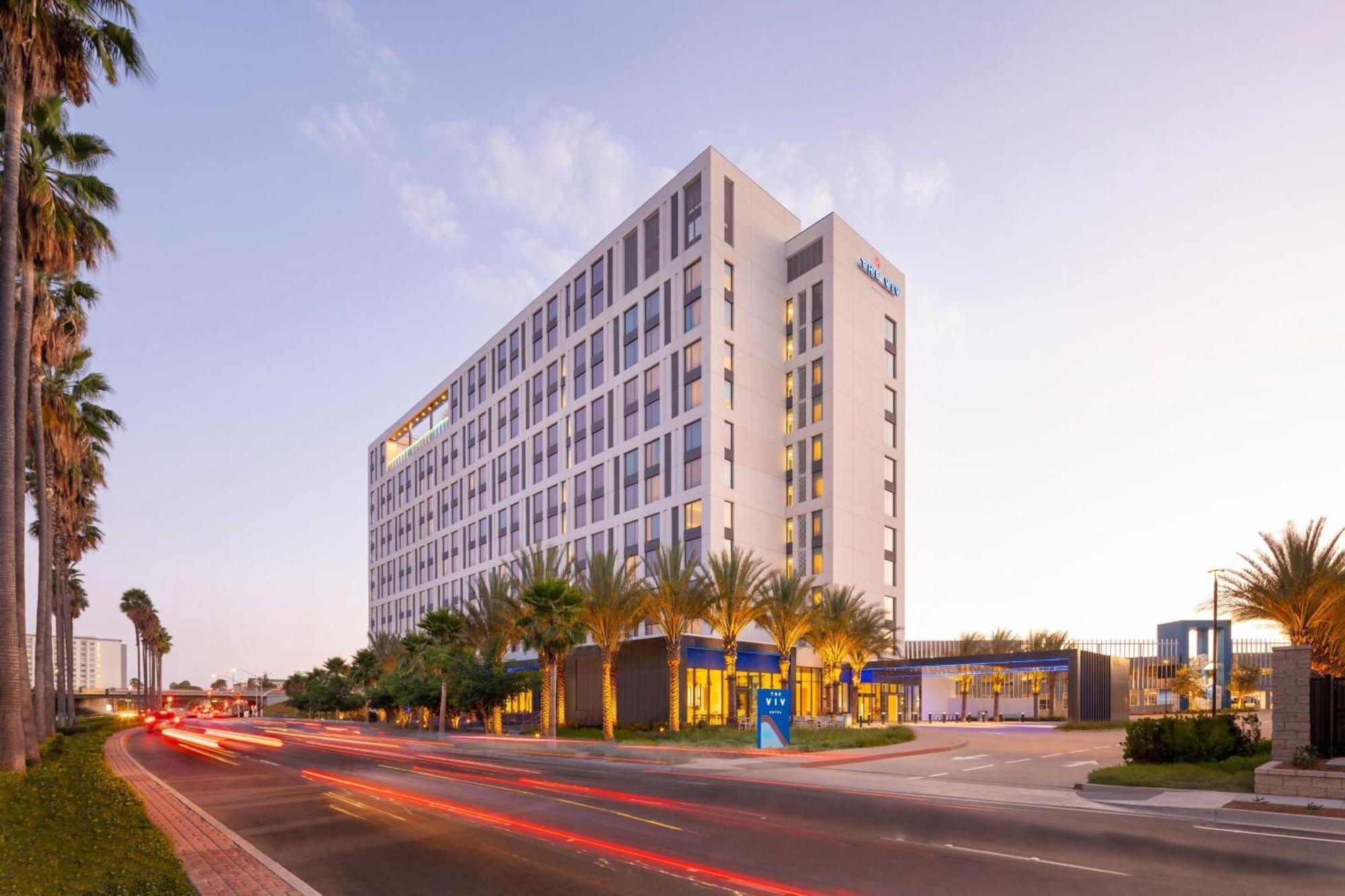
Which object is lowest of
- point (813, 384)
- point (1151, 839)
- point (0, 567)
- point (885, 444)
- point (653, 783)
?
point (653, 783)

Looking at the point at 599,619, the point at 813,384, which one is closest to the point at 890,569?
the point at 813,384

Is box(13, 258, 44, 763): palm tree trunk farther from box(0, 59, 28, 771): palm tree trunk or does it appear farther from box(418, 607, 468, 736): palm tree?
box(418, 607, 468, 736): palm tree

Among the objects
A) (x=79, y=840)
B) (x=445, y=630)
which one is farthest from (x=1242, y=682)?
(x=79, y=840)

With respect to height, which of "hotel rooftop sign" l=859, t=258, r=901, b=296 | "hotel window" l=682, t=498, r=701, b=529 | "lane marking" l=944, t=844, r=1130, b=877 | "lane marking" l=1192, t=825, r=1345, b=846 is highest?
"hotel rooftop sign" l=859, t=258, r=901, b=296

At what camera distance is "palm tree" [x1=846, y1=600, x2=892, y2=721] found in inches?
2293

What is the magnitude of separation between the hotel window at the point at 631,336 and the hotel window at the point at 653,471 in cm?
759

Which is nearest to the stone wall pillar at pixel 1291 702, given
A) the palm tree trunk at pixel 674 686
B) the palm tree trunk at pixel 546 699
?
the palm tree trunk at pixel 674 686

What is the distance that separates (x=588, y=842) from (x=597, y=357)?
62.0 meters

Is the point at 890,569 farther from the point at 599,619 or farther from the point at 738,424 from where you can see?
the point at 599,619

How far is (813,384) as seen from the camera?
6888cm

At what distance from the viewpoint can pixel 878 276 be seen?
7462 cm

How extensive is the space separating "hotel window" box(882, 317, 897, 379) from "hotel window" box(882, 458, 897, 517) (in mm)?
7725

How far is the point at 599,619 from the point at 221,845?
3566 cm

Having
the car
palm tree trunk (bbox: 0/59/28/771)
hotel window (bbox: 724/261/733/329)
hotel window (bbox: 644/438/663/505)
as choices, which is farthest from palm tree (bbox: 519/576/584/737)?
the car
